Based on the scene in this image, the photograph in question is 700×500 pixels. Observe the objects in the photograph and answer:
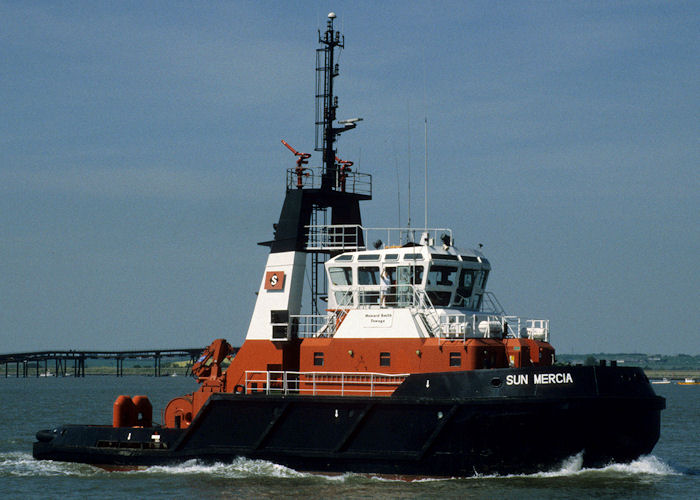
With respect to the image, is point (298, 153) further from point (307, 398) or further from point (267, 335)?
point (307, 398)

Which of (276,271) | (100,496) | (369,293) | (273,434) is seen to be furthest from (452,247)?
(100,496)

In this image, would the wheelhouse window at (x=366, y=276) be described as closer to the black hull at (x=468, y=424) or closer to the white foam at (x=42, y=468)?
the black hull at (x=468, y=424)

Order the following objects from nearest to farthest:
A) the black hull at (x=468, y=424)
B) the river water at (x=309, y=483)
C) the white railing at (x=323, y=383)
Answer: the river water at (x=309, y=483) < the black hull at (x=468, y=424) < the white railing at (x=323, y=383)

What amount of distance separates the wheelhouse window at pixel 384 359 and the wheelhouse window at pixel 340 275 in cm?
209

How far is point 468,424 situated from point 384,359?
8.07 feet

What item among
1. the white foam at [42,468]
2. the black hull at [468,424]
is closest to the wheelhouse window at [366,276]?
the black hull at [468,424]

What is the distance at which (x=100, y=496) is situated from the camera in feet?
67.3

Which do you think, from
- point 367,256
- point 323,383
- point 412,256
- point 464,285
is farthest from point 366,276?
point 323,383

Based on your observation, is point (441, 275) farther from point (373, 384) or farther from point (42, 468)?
point (42, 468)

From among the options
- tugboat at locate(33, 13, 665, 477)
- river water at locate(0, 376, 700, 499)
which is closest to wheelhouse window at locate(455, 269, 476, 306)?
tugboat at locate(33, 13, 665, 477)

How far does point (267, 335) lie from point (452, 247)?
4698 millimetres

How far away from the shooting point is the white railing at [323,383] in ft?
68.3

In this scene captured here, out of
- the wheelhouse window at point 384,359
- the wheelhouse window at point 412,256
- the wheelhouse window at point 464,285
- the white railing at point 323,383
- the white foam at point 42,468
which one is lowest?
the white foam at point 42,468

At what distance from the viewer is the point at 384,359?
68.9 ft
